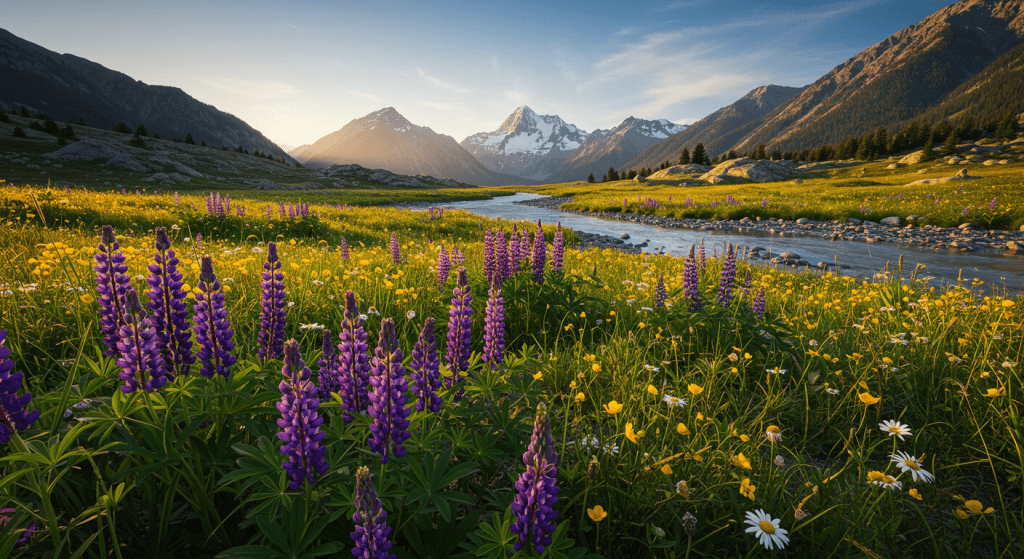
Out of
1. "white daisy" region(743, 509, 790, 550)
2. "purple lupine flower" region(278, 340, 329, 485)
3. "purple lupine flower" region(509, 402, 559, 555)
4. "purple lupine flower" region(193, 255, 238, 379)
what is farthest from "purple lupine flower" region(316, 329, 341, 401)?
"white daisy" region(743, 509, 790, 550)

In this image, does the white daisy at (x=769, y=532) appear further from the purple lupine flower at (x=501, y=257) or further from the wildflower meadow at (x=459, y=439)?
the purple lupine flower at (x=501, y=257)

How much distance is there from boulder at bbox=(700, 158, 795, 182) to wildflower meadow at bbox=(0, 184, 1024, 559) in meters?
65.5

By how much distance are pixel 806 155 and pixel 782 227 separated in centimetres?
10793

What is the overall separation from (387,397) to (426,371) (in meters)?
0.45

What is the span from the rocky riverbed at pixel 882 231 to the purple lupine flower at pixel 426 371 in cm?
2240

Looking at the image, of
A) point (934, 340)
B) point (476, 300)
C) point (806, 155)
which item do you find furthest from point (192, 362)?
point (806, 155)

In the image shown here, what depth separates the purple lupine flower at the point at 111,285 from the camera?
240 cm

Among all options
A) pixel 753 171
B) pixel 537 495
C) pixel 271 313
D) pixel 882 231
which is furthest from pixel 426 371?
pixel 753 171

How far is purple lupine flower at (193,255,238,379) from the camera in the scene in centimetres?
237

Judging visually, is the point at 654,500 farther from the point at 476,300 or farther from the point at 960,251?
the point at 960,251

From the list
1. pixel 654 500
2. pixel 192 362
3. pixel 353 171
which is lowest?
pixel 654 500

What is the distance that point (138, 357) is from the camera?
2.11m

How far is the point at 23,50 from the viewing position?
199m

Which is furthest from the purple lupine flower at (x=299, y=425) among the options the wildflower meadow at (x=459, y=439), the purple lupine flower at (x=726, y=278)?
the purple lupine flower at (x=726, y=278)
